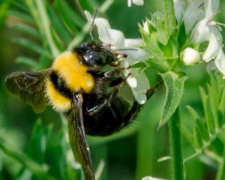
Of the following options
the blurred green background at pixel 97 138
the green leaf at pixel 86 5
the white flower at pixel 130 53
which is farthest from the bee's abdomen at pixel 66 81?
the green leaf at pixel 86 5

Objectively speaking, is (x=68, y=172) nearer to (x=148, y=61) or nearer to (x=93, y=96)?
(x=93, y=96)

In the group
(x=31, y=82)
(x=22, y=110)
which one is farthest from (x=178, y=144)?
(x=22, y=110)

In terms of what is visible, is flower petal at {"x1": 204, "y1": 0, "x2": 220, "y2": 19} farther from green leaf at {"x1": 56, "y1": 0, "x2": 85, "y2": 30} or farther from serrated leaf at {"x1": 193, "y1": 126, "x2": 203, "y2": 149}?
green leaf at {"x1": 56, "y1": 0, "x2": 85, "y2": 30}

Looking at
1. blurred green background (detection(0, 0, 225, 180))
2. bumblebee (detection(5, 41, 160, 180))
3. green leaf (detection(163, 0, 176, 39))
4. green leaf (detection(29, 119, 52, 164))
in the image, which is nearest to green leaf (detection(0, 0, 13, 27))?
blurred green background (detection(0, 0, 225, 180))

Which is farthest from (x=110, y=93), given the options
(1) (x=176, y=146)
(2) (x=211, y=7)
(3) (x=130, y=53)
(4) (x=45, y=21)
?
(4) (x=45, y=21)

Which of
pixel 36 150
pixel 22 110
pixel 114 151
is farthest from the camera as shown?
pixel 22 110
